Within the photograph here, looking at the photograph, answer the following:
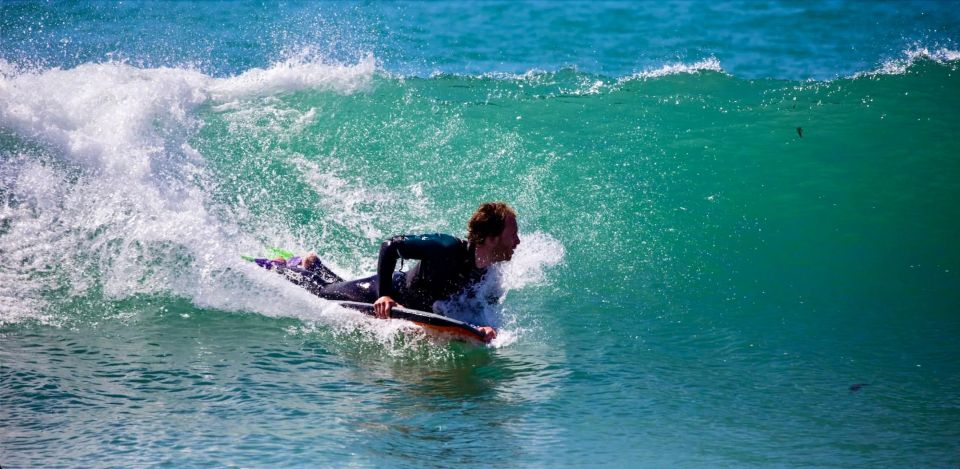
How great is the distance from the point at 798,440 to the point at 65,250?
623 cm

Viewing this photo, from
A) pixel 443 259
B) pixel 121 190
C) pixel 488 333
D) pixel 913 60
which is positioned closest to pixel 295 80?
pixel 121 190

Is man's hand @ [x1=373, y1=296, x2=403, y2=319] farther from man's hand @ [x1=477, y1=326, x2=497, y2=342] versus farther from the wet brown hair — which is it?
the wet brown hair

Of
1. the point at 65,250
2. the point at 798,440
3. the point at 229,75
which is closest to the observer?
the point at 798,440

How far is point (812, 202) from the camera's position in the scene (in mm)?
9109

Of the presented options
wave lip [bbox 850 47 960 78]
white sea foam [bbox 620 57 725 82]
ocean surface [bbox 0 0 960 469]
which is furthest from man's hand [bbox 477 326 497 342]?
wave lip [bbox 850 47 960 78]

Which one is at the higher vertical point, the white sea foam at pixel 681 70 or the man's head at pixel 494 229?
the white sea foam at pixel 681 70

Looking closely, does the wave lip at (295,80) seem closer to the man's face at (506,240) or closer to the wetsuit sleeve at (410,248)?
the wetsuit sleeve at (410,248)

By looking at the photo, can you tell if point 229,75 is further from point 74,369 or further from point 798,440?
point 798,440

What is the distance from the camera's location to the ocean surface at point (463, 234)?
4.89m

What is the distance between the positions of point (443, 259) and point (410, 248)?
248 mm

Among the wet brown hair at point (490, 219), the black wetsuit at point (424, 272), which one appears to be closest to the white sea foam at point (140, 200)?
the black wetsuit at point (424, 272)

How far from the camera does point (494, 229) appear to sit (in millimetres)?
5902

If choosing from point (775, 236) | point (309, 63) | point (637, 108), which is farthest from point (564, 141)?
point (309, 63)

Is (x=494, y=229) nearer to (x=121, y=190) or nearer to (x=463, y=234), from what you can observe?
(x=463, y=234)
